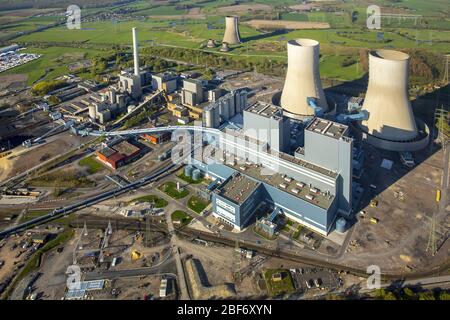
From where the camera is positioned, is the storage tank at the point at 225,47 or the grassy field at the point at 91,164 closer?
the grassy field at the point at 91,164

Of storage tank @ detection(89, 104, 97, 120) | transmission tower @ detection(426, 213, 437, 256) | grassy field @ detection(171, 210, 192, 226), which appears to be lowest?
transmission tower @ detection(426, 213, 437, 256)

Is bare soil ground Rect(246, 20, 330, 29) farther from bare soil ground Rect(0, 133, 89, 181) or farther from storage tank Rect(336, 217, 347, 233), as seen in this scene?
storage tank Rect(336, 217, 347, 233)

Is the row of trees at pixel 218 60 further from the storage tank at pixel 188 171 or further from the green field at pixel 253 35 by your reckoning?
the storage tank at pixel 188 171

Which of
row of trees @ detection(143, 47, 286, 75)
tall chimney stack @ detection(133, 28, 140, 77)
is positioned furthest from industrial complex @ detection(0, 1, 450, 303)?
row of trees @ detection(143, 47, 286, 75)

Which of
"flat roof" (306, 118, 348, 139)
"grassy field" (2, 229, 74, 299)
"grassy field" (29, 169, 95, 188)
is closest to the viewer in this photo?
"grassy field" (2, 229, 74, 299)

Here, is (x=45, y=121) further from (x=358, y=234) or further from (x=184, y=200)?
(x=358, y=234)

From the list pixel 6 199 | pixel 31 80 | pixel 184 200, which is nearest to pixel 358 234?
pixel 184 200

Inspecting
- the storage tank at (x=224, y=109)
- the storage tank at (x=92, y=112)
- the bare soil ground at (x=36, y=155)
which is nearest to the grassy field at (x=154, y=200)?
the storage tank at (x=224, y=109)

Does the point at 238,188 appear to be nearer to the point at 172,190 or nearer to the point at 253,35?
the point at 172,190
